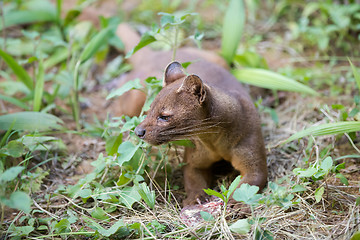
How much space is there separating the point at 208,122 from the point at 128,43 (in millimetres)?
3032

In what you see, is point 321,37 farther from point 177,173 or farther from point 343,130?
point 177,173

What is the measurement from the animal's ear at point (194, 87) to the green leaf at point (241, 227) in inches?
39.3

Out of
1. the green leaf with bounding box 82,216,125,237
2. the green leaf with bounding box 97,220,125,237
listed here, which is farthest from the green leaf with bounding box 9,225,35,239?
the green leaf with bounding box 97,220,125,237

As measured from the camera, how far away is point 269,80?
472 cm

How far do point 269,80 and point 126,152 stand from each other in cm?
219

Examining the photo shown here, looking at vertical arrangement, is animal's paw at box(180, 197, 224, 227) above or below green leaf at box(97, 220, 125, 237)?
below

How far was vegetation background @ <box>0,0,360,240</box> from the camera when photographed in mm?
3059

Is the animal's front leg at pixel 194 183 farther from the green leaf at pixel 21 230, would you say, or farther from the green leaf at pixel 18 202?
the green leaf at pixel 18 202

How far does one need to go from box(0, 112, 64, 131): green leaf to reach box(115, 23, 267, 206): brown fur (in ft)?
4.33

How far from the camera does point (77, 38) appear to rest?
5.95 metres

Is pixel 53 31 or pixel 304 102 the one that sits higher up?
pixel 53 31

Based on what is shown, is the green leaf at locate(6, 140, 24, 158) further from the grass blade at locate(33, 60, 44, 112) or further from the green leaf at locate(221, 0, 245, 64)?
the green leaf at locate(221, 0, 245, 64)

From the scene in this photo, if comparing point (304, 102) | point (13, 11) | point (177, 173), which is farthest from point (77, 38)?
point (304, 102)

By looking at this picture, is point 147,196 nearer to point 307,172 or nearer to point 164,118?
point 164,118
